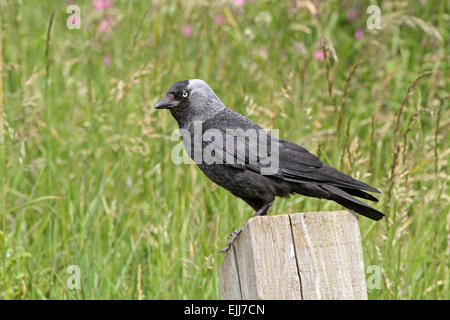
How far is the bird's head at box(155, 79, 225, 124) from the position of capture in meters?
3.13

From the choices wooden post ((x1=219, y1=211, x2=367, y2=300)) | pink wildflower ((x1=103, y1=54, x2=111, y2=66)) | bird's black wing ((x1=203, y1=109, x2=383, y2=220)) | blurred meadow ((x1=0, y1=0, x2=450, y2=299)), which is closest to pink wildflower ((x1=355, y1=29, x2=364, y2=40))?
blurred meadow ((x1=0, y1=0, x2=450, y2=299))

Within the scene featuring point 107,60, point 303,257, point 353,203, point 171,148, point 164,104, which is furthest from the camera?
point 107,60

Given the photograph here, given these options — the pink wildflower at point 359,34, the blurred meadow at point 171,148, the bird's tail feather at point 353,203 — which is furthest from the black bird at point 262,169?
the pink wildflower at point 359,34

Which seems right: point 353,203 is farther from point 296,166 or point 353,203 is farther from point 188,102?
point 188,102

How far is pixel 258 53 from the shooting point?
4.53 meters

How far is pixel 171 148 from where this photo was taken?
373 centimetres

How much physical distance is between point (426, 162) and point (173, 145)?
4.84 feet

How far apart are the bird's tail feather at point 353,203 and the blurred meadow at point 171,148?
1.14ft

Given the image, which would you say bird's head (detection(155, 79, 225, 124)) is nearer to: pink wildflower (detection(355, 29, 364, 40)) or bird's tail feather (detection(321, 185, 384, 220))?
bird's tail feather (detection(321, 185, 384, 220))

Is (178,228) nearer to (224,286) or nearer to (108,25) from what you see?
(224,286)

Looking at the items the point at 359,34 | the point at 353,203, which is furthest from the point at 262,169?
the point at 359,34

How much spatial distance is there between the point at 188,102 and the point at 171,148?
64 cm

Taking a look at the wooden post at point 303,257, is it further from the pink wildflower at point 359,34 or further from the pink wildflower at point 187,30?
the pink wildflower at point 359,34

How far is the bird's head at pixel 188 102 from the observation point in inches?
123
